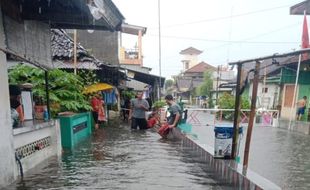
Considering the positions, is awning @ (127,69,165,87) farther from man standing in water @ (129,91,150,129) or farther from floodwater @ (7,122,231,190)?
floodwater @ (7,122,231,190)

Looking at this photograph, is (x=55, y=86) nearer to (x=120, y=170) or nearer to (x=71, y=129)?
(x=71, y=129)

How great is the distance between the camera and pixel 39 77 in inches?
383

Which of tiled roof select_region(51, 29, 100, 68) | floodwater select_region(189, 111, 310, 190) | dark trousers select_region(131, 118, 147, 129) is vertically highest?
tiled roof select_region(51, 29, 100, 68)

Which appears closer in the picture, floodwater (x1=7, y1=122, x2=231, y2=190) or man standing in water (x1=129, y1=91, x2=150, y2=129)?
floodwater (x1=7, y1=122, x2=231, y2=190)

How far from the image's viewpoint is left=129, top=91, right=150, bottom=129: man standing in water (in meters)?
12.8

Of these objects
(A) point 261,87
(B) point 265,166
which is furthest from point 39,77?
(A) point 261,87

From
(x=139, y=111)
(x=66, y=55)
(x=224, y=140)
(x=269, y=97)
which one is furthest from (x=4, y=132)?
(x=269, y=97)

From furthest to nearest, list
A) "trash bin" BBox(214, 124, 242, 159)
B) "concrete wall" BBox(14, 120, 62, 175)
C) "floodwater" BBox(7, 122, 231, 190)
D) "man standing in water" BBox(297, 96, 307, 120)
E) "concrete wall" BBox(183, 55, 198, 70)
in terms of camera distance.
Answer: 1. "concrete wall" BBox(183, 55, 198, 70)
2. "man standing in water" BBox(297, 96, 307, 120)
3. "trash bin" BBox(214, 124, 242, 159)
4. "concrete wall" BBox(14, 120, 62, 175)
5. "floodwater" BBox(7, 122, 231, 190)

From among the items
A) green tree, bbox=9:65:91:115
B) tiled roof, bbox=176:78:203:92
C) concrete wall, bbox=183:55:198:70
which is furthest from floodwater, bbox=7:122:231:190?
concrete wall, bbox=183:55:198:70

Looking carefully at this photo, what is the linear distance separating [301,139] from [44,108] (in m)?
11.4

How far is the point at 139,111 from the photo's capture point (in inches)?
514

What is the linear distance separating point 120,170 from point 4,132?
8.42ft

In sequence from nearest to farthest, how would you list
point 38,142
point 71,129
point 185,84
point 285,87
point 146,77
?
point 38,142 → point 71,129 → point 146,77 → point 285,87 → point 185,84

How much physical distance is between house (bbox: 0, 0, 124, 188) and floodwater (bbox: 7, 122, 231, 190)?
0.38 metres
